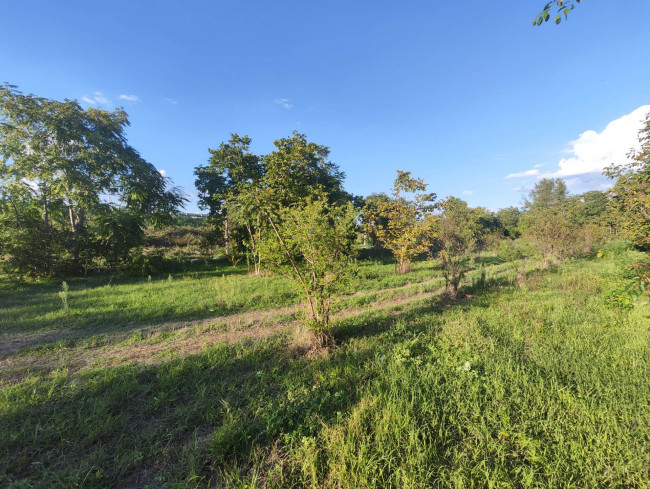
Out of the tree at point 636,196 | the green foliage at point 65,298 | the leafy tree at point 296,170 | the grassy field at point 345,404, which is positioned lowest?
the grassy field at point 345,404

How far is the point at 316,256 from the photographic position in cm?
458

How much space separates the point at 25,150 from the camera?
587 inches

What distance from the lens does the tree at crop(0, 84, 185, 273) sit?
47.3 ft

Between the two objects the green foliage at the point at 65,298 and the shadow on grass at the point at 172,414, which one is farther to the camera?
the green foliage at the point at 65,298

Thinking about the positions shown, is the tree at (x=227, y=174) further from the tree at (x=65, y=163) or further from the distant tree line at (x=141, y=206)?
the tree at (x=65, y=163)

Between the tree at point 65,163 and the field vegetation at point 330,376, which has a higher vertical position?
the tree at point 65,163

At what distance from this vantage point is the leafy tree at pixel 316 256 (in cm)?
445

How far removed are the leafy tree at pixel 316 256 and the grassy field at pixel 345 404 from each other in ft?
2.35

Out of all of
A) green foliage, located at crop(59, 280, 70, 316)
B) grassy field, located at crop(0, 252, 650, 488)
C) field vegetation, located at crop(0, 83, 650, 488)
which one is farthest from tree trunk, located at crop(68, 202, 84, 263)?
grassy field, located at crop(0, 252, 650, 488)

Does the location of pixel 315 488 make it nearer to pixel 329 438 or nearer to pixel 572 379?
pixel 329 438

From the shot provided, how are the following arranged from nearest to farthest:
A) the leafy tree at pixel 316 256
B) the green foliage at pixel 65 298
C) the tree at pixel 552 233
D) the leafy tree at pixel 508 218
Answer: the leafy tree at pixel 316 256
the green foliage at pixel 65 298
the tree at pixel 552 233
the leafy tree at pixel 508 218

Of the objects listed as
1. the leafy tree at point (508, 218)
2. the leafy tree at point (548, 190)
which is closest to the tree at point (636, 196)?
the leafy tree at point (508, 218)

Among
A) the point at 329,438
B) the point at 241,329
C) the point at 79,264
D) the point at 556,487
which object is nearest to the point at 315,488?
the point at 329,438

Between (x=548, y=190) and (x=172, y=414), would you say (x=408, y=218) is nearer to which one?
(x=172, y=414)
